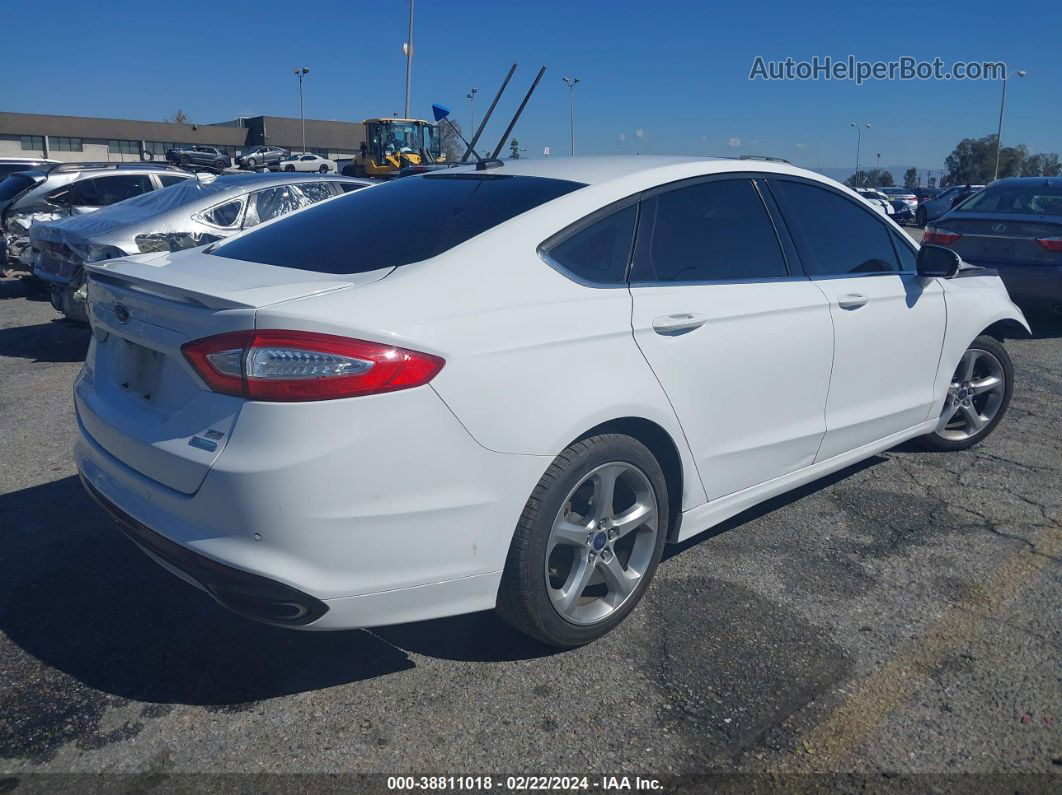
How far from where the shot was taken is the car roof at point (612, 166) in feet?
11.1

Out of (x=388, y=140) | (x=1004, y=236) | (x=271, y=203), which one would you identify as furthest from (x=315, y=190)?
(x=388, y=140)

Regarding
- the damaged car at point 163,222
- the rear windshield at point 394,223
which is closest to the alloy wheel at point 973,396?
the rear windshield at point 394,223

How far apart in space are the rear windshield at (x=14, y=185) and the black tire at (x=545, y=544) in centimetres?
1272

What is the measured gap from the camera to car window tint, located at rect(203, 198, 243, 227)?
8398 millimetres

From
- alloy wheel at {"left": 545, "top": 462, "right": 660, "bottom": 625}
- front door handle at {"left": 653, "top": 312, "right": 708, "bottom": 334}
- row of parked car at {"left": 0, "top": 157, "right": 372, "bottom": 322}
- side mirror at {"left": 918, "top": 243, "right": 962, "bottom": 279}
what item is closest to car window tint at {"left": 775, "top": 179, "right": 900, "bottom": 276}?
side mirror at {"left": 918, "top": 243, "right": 962, "bottom": 279}

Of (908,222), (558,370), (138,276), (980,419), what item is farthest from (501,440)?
(908,222)

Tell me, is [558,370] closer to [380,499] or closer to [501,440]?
[501,440]

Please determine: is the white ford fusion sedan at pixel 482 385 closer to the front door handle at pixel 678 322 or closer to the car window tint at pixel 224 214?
the front door handle at pixel 678 322

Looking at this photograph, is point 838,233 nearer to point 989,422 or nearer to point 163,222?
point 989,422

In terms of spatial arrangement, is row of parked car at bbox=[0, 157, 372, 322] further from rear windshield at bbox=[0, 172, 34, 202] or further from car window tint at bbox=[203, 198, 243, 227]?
rear windshield at bbox=[0, 172, 34, 202]

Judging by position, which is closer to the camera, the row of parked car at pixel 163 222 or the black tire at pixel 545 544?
the black tire at pixel 545 544

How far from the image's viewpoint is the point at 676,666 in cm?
299

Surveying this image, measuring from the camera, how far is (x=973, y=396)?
516cm

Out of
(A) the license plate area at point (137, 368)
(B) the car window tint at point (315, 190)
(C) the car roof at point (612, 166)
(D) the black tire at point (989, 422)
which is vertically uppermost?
(C) the car roof at point (612, 166)
